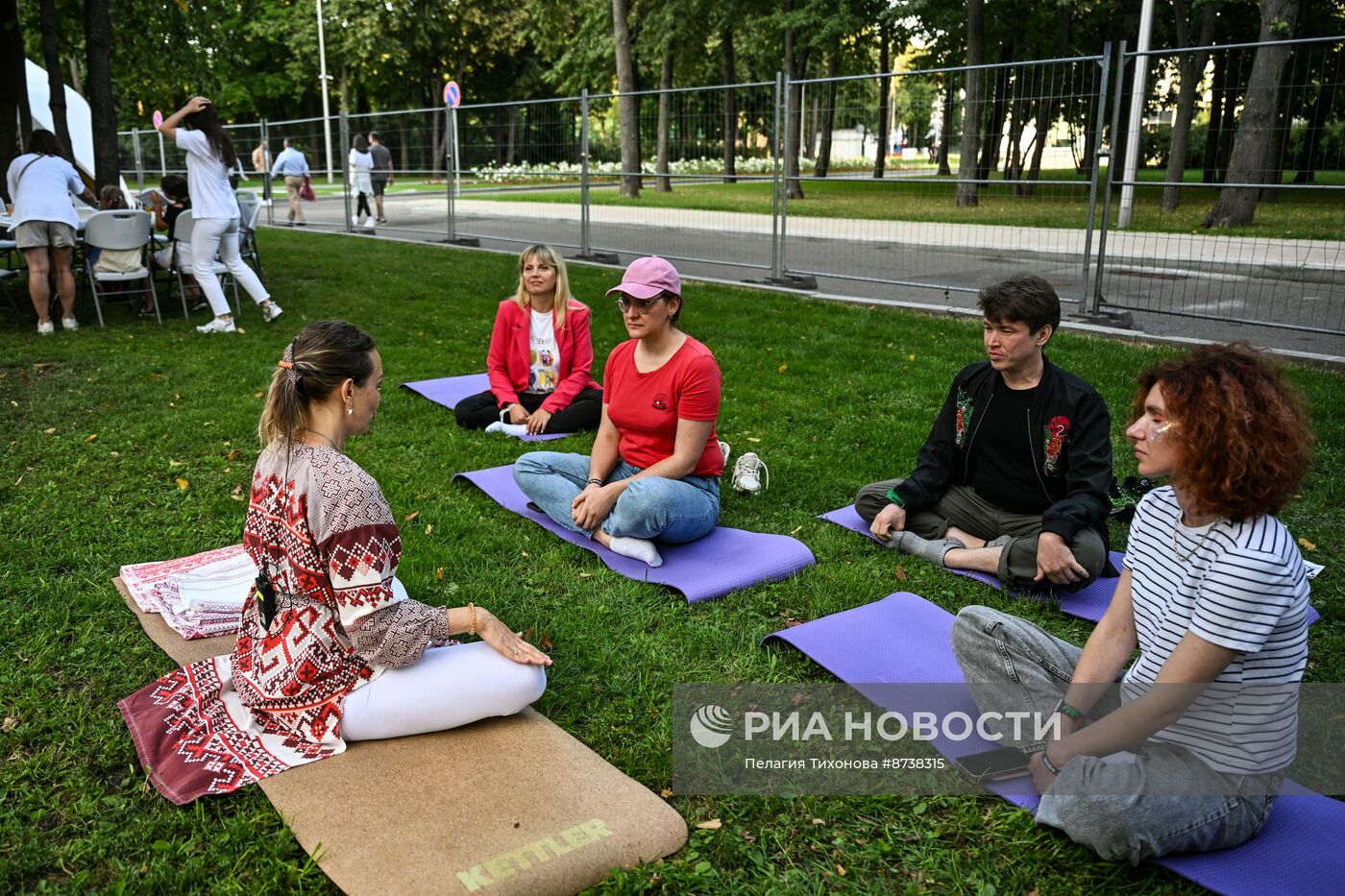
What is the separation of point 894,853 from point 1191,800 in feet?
2.39

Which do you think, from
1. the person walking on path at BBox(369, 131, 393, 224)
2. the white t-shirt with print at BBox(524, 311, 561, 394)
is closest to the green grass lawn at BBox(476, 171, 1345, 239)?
the white t-shirt with print at BBox(524, 311, 561, 394)

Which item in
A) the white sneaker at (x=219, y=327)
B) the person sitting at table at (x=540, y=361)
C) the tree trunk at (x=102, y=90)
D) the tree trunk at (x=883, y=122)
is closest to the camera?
the person sitting at table at (x=540, y=361)

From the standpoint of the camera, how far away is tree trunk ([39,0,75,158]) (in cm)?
1238

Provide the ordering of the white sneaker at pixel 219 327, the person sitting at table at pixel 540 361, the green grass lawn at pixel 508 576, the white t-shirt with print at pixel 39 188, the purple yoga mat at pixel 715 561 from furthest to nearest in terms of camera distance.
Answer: the white sneaker at pixel 219 327 → the white t-shirt with print at pixel 39 188 → the person sitting at table at pixel 540 361 → the purple yoga mat at pixel 715 561 → the green grass lawn at pixel 508 576

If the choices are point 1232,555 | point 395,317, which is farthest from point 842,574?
point 395,317

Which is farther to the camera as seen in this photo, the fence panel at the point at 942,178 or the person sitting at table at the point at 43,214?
the fence panel at the point at 942,178

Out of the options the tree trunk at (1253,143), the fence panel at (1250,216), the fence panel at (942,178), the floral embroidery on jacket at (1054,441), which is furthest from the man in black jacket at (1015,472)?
the fence panel at (942,178)

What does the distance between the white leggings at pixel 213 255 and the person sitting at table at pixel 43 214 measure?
102cm

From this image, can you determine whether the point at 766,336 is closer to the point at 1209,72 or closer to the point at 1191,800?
the point at 1191,800

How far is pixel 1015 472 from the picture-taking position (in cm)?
440

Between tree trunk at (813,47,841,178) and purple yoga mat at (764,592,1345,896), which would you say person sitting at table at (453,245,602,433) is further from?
tree trunk at (813,47,841,178)

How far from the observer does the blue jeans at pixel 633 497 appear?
172 inches

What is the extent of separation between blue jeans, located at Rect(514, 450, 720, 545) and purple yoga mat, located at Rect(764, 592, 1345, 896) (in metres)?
0.85

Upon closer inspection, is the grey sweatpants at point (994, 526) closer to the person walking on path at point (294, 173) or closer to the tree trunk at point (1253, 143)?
the tree trunk at point (1253, 143)
